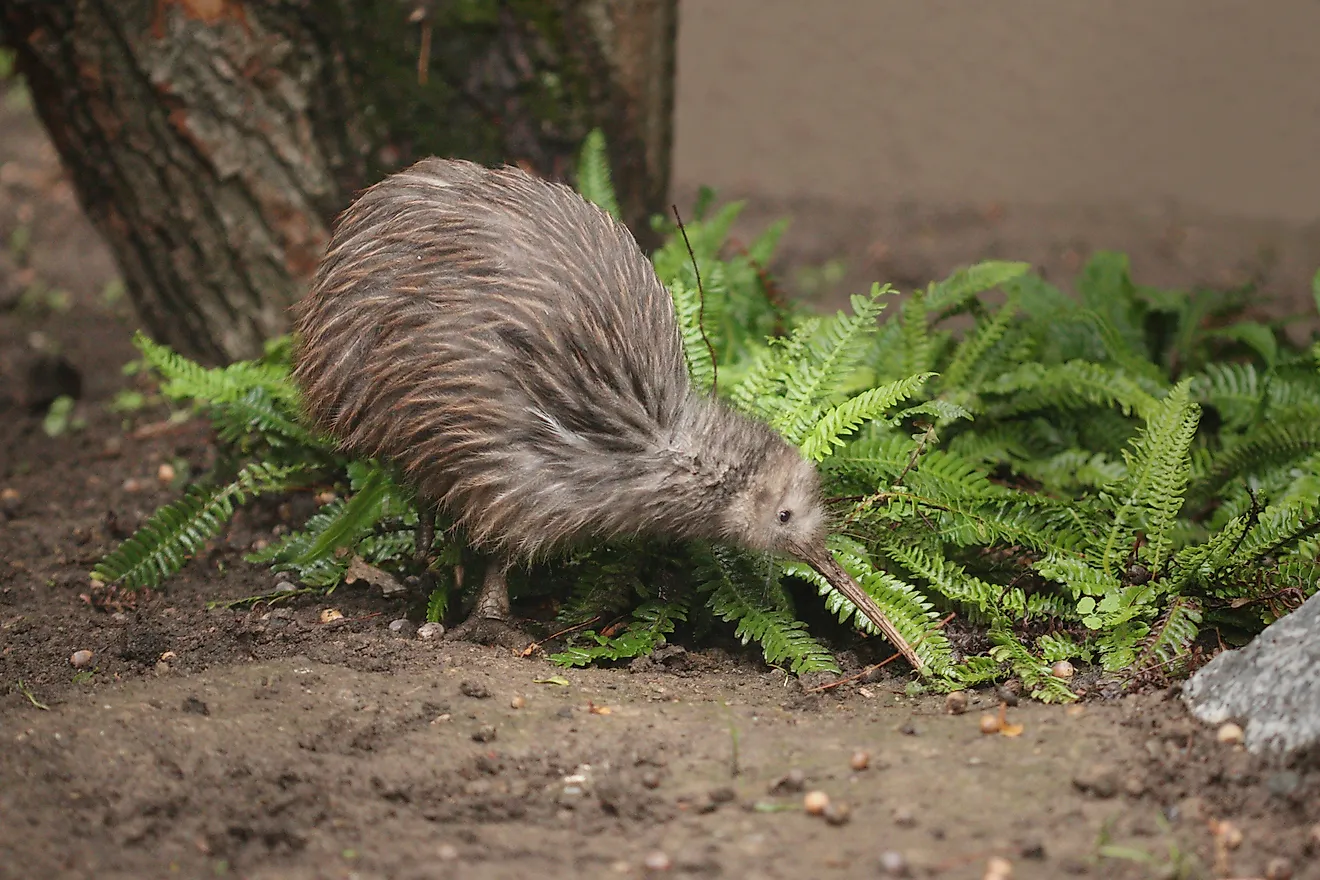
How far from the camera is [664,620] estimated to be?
438 centimetres

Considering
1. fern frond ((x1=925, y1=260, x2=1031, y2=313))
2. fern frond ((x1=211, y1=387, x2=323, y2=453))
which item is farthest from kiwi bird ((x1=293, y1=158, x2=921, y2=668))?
fern frond ((x1=925, y1=260, x2=1031, y2=313))

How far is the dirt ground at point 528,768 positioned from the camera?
300 centimetres

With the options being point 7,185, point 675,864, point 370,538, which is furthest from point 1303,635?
point 7,185

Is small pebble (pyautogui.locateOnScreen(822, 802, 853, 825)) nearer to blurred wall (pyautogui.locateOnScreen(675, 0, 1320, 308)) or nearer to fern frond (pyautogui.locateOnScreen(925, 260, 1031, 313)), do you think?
fern frond (pyautogui.locateOnScreen(925, 260, 1031, 313))

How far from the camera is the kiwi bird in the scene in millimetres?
4008

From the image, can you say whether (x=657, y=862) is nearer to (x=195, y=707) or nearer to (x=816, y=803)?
(x=816, y=803)

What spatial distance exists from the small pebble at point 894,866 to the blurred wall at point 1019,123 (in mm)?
6203

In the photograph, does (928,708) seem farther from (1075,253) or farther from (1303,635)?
(1075,253)

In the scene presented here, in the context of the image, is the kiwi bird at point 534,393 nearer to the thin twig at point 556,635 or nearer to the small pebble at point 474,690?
the thin twig at point 556,635

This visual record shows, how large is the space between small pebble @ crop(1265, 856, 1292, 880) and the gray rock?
1.35ft

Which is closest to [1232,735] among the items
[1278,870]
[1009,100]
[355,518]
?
[1278,870]

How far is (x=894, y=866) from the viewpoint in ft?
9.55

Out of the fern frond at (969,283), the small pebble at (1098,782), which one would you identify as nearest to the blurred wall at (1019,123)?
the fern frond at (969,283)

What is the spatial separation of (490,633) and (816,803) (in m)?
1.57
